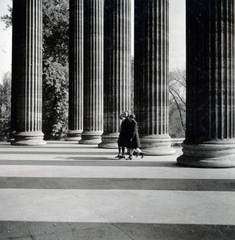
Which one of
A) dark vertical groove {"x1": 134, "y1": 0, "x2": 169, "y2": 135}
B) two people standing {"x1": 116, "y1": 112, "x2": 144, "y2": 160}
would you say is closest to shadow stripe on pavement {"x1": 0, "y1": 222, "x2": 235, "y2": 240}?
two people standing {"x1": 116, "y1": 112, "x2": 144, "y2": 160}

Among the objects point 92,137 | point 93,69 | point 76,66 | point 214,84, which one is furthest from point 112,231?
point 76,66

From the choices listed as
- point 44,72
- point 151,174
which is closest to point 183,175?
point 151,174

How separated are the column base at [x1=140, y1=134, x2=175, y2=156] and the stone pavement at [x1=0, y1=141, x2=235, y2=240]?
987 cm

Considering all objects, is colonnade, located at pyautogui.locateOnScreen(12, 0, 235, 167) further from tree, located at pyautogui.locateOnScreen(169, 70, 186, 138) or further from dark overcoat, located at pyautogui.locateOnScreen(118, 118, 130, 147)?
tree, located at pyautogui.locateOnScreen(169, 70, 186, 138)

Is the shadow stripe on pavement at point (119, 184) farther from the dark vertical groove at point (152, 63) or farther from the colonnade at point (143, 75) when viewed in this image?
the dark vertical groove at point (152, 63)

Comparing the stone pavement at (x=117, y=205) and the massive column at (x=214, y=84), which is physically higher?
the massive column at (x=214, y=84)

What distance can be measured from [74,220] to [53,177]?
7368 millimetres

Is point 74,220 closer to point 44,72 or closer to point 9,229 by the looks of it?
point 9,229

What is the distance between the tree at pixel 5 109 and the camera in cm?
7144

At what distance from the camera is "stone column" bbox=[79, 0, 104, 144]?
41781 mm

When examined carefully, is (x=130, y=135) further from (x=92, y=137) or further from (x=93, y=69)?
(x=93, y=69)

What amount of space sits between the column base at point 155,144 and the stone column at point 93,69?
1494 cm

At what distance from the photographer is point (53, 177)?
15.9 m

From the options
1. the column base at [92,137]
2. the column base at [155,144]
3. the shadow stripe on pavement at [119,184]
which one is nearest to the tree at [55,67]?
the column base at [92,137]
